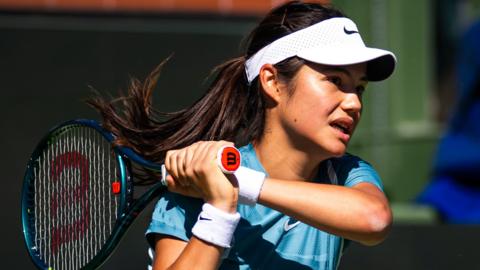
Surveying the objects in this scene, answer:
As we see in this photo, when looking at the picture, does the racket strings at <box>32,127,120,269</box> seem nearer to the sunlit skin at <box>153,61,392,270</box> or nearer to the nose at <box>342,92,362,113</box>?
the sunlit skin at <box>153,61,392,270</box>

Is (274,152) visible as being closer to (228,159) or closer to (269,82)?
(269,82)

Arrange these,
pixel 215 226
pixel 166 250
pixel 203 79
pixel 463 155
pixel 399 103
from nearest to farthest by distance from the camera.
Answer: pixel 215 226, pixel 166 250, pixel 203 79, pixel 463 155, pixel 399 103

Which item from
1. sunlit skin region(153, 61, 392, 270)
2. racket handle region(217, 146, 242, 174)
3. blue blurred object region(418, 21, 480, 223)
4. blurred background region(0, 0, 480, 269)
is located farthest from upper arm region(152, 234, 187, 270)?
blue blurred object region(418, 21, 480, 223)

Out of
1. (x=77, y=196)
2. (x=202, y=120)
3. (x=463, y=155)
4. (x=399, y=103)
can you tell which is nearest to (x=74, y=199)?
(x=77, y=196)

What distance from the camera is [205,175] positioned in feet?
8.53

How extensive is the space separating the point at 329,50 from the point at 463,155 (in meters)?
4.10

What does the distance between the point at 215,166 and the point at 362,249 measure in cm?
269

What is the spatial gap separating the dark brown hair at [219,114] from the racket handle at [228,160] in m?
0.38

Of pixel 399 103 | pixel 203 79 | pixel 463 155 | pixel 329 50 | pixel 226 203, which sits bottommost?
pixel 463 155

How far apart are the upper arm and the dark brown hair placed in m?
0.32

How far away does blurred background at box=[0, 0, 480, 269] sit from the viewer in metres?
5.36

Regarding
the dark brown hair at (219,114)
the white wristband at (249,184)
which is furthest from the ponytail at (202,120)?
the white wristband at (249,184)

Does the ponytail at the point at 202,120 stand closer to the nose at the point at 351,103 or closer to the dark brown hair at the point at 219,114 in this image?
the dark brown hair at the point at 219,114

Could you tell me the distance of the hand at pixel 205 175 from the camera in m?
2.60
